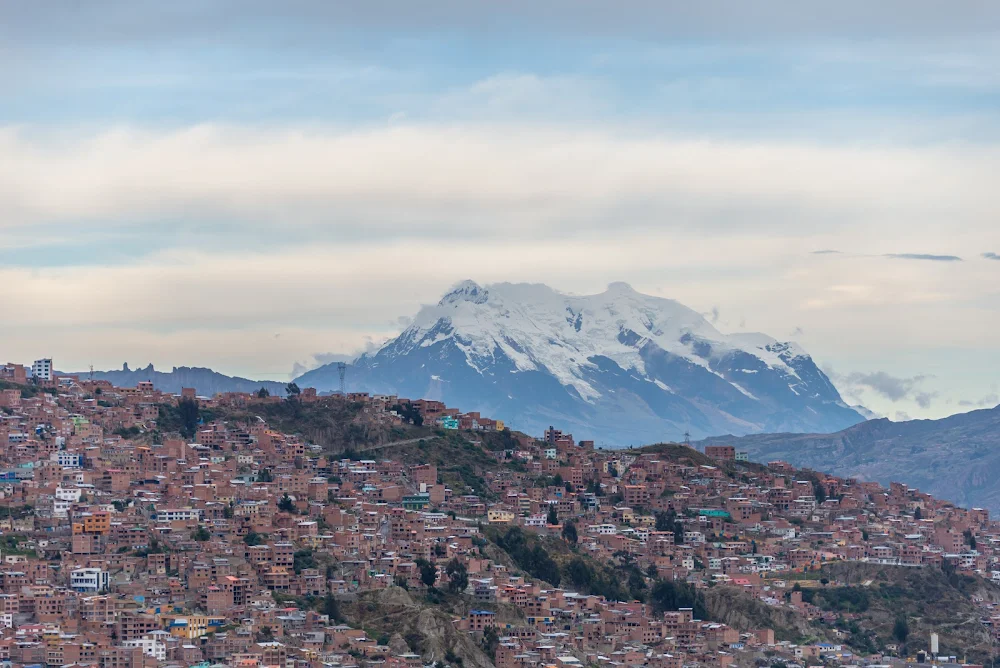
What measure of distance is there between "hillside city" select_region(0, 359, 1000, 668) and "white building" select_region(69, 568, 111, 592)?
12 cm

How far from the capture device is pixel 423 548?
12019 centimetres

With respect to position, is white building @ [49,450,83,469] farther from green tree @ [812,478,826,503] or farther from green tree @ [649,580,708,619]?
green tree @ [812,478,826,503]

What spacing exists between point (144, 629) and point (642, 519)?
5456 centimetres

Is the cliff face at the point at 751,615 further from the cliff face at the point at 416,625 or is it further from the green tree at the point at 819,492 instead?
the green tree at the point at 819,492

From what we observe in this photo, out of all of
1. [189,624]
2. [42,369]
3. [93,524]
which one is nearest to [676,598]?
[93,524]

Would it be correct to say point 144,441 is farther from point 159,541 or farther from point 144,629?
point 144,629

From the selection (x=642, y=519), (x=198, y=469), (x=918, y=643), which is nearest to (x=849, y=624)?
(x=918, y=643)

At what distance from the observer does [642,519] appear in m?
146

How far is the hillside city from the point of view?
103m

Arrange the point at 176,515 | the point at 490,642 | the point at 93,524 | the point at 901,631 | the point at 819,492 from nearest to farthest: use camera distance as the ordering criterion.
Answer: the point at 490,642
the point at 93,524
the point at 176,515
the point at 901,631
the point at 819,492

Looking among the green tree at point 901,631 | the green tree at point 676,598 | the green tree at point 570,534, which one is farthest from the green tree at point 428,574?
the green tree at point 901,631

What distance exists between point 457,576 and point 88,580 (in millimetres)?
20732

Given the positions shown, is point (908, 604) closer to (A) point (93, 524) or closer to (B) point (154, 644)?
(A) point (93, 524)

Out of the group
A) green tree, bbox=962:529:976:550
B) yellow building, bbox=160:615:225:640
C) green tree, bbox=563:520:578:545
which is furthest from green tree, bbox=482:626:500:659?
green tree, bbox=962:529:976:550
